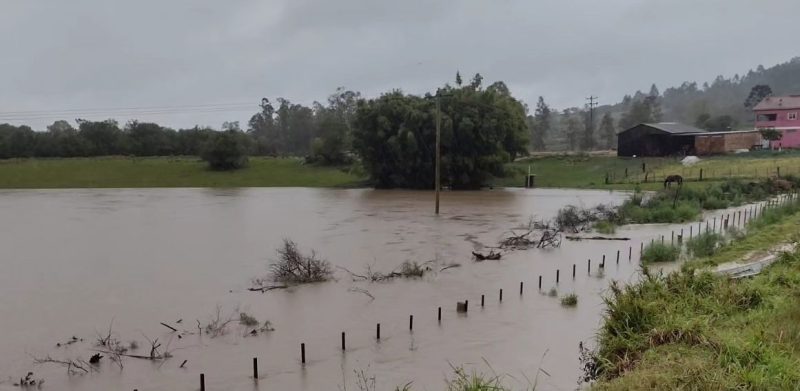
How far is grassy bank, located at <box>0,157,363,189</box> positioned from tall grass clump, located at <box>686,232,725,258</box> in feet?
141

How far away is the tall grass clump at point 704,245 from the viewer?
17.1 metres

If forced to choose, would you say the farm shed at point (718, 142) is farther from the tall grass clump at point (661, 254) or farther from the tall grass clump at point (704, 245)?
the tall grass clump at point (661, 254)

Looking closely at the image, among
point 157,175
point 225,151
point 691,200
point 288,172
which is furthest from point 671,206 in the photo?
point 157,175

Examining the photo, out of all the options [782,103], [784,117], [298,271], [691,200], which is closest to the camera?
[298,271]

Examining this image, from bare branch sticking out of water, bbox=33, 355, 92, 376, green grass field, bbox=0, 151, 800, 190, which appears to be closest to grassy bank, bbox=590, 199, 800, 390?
bare branch sticking out of water, bbox=33, 355, 92, 376

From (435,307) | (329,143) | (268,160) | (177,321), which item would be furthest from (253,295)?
(268,160)

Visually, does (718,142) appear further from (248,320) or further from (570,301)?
(248,320)

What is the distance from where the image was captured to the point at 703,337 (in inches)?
284

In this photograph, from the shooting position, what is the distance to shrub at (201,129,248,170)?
67.4 metres

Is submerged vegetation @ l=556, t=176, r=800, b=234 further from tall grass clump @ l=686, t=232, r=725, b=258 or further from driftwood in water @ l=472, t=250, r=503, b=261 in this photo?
driftwood in water @ l=472, t=250, r=503, b=261

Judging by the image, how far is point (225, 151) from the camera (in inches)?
2660

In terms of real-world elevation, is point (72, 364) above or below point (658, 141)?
below

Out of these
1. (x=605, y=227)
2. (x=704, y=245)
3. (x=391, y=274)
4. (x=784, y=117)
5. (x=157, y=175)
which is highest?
(x=784, y=117)

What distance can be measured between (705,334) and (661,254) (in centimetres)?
1045
